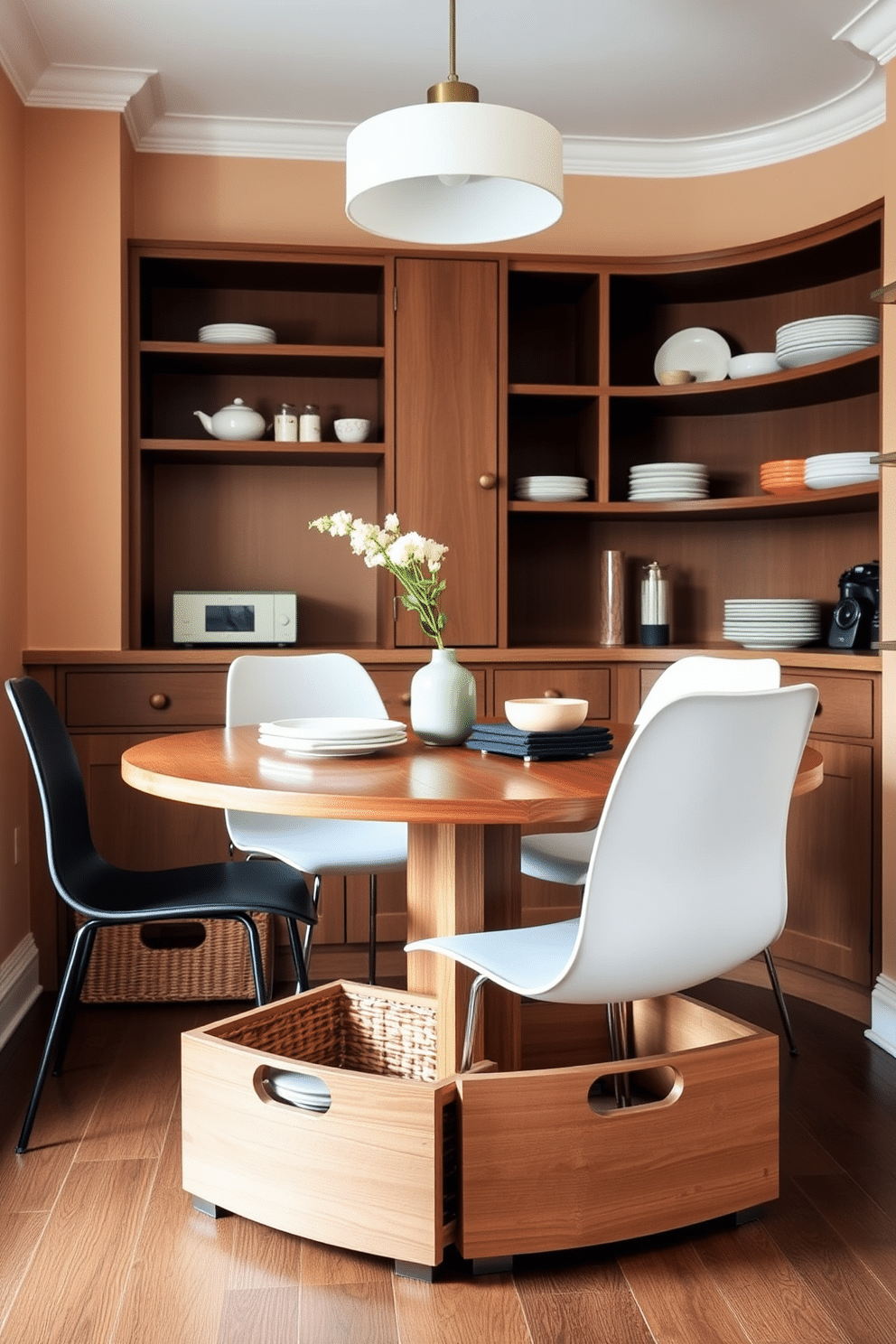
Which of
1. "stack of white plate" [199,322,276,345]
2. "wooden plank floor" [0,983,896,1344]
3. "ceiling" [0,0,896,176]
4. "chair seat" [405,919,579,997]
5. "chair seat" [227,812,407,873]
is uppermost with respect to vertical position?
"ceiling" [0,0,896,176]

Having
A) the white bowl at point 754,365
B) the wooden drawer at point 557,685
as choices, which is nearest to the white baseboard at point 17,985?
the wooden drawer at point 557,685

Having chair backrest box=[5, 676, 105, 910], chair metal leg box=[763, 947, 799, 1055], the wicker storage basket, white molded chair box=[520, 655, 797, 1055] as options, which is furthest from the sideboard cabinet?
the wicker storage basket

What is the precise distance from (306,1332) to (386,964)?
68.0 inches

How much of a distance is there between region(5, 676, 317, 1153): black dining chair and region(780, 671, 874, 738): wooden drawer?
141cm

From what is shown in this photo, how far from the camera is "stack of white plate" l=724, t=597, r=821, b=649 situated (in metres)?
3.36

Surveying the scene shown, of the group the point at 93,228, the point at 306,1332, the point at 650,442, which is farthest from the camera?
the point at 650,442

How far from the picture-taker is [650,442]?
3.94 metres

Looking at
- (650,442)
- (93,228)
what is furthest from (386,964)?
(93,228)

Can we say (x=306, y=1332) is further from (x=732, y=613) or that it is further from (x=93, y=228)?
(x=93, y=228)

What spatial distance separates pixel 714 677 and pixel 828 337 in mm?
1176

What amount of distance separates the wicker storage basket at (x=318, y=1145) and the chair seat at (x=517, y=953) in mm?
177

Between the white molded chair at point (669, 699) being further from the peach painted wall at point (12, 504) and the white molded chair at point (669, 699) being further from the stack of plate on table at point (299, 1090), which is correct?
the peach painted wall at point (12, 504)

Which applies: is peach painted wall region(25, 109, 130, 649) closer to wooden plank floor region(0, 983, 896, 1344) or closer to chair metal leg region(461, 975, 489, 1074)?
wooden plank floor region(0, 983, 896, 1344)

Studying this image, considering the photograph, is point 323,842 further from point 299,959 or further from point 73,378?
point 73,378
